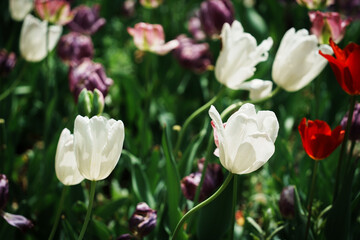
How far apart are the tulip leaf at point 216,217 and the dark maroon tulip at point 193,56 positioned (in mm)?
1074

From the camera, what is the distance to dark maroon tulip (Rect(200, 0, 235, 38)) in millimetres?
1982

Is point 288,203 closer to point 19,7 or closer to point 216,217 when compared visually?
point 216,217

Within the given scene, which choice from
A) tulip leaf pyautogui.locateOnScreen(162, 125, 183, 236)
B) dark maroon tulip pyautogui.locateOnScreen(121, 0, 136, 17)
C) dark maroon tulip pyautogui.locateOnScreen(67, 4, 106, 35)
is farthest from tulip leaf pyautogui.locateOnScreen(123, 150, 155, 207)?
dark maroon tulip pyautogui.locateOnScreen(121, 0, 136, 17)

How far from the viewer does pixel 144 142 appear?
1.72 m

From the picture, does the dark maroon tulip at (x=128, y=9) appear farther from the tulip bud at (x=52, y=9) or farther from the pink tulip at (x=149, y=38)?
the pink tulip at (x=149, y=38)

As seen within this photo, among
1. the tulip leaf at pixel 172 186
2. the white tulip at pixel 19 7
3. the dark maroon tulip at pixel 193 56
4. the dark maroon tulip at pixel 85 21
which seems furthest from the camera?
the dark maroon tulip at pixel 85 21

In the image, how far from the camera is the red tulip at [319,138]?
1.01 meters

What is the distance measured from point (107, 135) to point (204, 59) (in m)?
1.36

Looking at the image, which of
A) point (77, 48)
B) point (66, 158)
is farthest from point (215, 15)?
point (66, 158)

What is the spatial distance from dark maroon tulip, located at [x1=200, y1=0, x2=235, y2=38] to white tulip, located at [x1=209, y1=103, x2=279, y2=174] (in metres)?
1.17

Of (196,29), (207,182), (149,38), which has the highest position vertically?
(149,38)

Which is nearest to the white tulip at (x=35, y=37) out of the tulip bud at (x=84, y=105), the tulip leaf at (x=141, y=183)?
the tulip leaf at (x=141, y=183)

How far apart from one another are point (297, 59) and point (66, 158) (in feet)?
2.07

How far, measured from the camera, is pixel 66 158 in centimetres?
100
